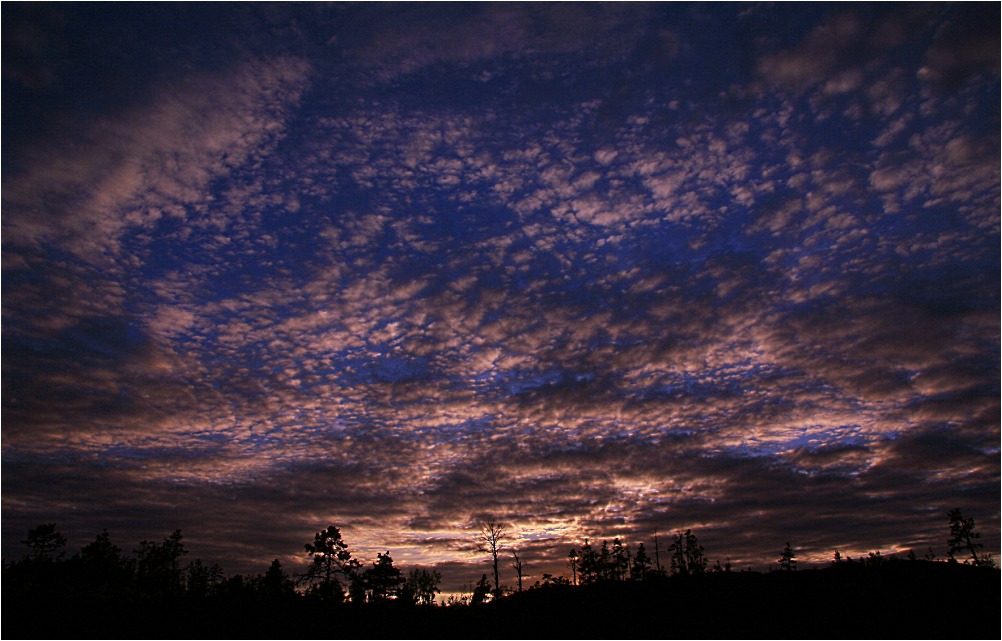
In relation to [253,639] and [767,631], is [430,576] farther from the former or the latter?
[767,631]

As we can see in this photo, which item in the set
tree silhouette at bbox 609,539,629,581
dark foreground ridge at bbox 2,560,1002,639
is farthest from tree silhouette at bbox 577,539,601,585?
dark foreground ridge at bbox 2,560,1002,639

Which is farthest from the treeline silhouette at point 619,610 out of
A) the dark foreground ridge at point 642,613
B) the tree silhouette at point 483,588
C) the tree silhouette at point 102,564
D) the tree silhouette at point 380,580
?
the tree silhouette at point 483,588

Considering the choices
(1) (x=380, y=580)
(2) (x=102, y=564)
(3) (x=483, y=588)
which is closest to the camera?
(2) (x=102, y=564)

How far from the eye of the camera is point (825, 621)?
31562mm


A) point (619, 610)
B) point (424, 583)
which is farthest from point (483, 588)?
point (619, 610)

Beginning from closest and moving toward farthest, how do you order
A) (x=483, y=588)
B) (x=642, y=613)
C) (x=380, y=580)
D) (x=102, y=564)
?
(x=642, y=613) < (x=102, y=564) < (x=380, y=580) < (x=483, y=588)

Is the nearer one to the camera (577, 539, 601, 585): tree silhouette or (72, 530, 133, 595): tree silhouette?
(72, 530, 133, 595): tree silhouette

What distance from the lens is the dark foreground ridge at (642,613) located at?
104ft

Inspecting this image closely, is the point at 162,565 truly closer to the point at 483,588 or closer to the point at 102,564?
the point at 102,564

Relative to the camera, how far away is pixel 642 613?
36.9m

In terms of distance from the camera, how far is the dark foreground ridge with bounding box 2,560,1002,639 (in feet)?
104

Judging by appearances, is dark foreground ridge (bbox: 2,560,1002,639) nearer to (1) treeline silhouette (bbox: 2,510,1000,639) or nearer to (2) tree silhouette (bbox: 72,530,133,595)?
(1) treeline silhouette (bbox: 2,510,1000,639)

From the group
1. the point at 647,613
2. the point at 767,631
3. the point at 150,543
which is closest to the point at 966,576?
the point at 767,631

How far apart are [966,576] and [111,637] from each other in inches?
2226
